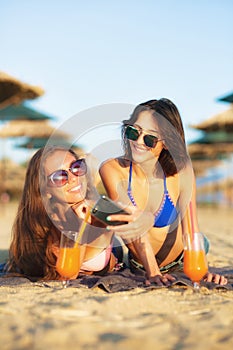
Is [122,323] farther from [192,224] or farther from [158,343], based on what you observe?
[192,224]

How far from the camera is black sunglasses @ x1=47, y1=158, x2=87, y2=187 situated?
2166 millimetres

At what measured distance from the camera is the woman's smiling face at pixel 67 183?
7.16ft

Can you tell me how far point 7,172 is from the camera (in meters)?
18.2

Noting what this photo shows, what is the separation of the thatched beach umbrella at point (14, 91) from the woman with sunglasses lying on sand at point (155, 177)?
6579 mm

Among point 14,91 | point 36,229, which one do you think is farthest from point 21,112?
point 36,229

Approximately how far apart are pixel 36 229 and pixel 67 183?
41 cm

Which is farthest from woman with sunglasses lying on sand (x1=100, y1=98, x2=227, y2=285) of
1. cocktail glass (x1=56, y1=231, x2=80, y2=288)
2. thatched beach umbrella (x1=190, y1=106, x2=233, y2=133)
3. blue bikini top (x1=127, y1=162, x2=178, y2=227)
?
thatched beach umbrella (x1=190, y1=106, x2=233, y2=133)

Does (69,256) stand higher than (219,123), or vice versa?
(219,123)

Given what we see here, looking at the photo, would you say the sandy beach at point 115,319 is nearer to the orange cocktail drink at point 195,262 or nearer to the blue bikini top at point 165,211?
the orange cocktail drink at point 195,262

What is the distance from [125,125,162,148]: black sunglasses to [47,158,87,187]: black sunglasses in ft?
0.88

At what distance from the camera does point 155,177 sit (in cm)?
236

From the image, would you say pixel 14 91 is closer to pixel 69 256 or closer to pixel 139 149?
pixel 139 149

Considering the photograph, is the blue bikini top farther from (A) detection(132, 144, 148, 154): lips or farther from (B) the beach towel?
(B) the beach towel

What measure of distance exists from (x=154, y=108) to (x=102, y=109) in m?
0.35
